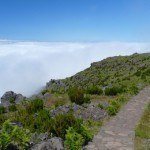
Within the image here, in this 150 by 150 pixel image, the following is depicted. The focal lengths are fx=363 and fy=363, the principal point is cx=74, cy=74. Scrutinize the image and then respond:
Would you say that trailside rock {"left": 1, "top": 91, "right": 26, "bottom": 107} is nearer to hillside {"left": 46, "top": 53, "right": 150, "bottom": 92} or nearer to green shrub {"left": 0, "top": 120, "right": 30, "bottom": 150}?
hillside {"left": 46, "top": 53, "right": 150, "bottom": 92}

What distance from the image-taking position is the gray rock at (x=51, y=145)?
13316 mm

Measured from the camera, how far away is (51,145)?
1355cm

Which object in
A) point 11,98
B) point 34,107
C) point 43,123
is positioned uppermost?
point 43,123

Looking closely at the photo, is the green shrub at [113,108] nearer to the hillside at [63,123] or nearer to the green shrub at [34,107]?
the hillside at [63,123]

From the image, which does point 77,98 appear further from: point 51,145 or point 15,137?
point 51,145

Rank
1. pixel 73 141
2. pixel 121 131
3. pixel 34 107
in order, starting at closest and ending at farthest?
pixel 73 141, pixel 121 131, pixel 34 107

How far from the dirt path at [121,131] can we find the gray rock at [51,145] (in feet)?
3.98

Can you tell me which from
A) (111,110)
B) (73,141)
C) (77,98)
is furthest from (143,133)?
(77,98)

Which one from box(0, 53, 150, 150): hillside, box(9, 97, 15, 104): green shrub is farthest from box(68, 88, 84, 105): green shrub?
box(9, 97, 15, 104): green shrub

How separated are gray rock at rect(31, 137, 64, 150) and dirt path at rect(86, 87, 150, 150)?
1214 millimetres

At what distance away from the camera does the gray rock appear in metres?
13.3

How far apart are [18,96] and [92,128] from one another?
24.1 meters

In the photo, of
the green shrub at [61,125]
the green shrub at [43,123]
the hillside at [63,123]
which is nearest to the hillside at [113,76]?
the hillside at [63,123]

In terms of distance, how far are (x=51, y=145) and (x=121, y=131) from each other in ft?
15.3
